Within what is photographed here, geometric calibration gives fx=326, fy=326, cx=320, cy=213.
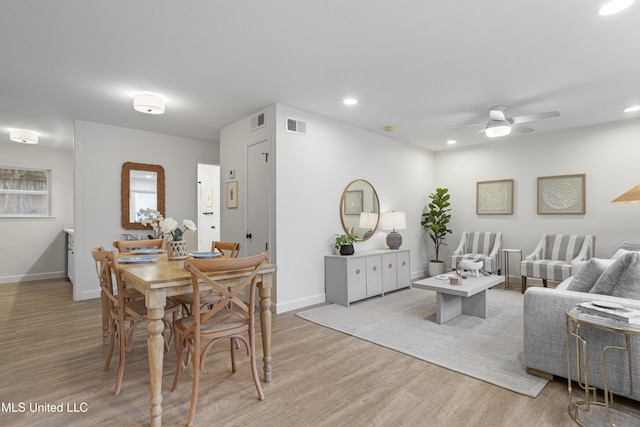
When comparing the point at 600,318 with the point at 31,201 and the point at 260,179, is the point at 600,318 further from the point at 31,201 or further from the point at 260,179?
the point at 31,201

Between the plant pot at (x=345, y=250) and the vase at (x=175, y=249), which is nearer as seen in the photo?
the vase at (x=175, y=249)

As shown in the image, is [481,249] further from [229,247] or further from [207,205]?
[207,205]

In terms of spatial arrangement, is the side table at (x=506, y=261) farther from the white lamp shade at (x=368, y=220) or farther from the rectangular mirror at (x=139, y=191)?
the rectangular mirror at (x=139, y=191)

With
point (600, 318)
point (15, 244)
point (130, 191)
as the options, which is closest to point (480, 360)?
point (600, 318)

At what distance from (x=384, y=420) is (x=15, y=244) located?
7.13 metres

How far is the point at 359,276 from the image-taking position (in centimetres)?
439

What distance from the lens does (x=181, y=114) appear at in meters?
4.35

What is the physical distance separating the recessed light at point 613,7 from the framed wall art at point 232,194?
13.3 ft

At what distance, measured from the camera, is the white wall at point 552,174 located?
4.76 m

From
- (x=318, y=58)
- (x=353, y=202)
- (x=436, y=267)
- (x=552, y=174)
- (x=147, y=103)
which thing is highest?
(x=318, y=58)

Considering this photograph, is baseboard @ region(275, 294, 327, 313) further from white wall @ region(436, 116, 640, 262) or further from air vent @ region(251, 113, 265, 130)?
white wall @ region(436, 116, 640, 262)

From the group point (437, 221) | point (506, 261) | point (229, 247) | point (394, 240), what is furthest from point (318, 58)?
point (506, 261)

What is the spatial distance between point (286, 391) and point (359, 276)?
7.79 ft

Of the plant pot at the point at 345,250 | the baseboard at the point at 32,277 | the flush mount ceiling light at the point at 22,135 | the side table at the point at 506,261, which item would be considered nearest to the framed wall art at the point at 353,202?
the plant pot at the point at 345,250
